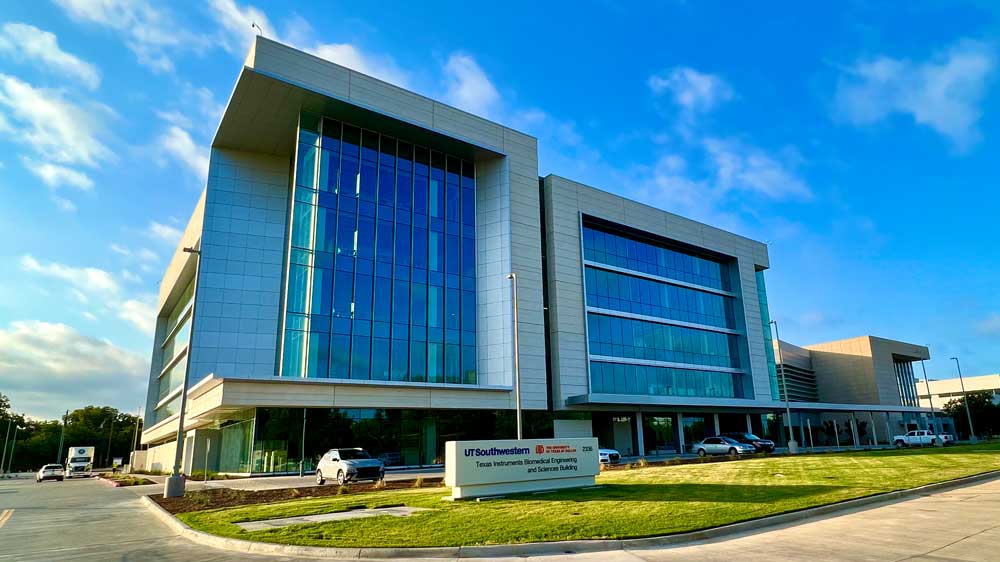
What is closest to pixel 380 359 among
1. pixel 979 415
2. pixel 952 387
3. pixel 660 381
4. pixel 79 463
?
pixel 660 381

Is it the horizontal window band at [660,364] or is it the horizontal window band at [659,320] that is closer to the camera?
the horizontal window band at [660,364]

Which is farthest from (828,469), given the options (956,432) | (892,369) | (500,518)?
(956,432)

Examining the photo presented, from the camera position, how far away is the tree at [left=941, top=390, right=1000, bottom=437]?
87.4 meters

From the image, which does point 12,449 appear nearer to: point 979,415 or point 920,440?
point 920,440

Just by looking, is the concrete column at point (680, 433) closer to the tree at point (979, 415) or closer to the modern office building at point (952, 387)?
the tree at point (979, 415)

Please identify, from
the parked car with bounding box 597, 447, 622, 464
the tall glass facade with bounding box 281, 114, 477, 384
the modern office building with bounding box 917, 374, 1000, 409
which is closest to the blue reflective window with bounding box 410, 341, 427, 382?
the tall glass facade with bounding box 281, 114, 477, 384

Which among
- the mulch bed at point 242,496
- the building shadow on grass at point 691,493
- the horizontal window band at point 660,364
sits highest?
the horizontal window band at point 660,364

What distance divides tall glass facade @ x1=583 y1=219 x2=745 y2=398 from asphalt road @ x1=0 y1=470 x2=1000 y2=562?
33398 millimetres

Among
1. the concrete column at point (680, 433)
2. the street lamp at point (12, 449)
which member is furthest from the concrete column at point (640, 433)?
the street lamp at point (12, 449)

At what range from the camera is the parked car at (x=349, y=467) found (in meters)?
25.0

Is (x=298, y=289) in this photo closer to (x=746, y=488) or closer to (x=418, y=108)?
(x=418, y=108)

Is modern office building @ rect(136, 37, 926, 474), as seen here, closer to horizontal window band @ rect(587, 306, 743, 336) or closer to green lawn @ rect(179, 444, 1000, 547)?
horizontal window band @ rect(587, 306, 743, 336)

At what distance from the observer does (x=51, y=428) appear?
387ft

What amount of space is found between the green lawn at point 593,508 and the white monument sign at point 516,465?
80 cm
